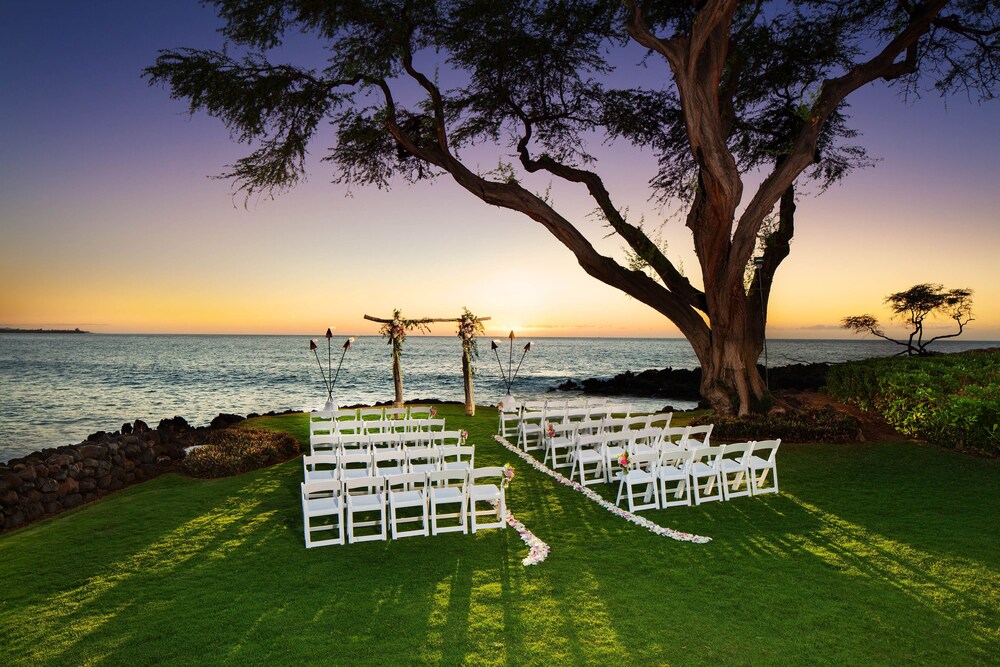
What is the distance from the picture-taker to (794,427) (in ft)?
38.3

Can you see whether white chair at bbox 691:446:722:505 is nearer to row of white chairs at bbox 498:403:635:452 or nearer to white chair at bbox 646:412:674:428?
white chair at bbox 646:412:674:428

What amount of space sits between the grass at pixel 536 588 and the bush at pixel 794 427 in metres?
3.49

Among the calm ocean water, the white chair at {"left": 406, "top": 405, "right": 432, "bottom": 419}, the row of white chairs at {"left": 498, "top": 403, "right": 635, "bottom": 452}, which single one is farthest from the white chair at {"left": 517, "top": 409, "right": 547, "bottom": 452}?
→ the calm ocean water

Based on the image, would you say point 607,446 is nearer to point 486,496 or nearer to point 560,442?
point 560,442

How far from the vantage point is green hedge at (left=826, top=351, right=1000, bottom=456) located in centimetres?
973

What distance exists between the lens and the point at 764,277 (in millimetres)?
14234

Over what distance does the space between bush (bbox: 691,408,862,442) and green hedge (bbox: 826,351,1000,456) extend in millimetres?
954

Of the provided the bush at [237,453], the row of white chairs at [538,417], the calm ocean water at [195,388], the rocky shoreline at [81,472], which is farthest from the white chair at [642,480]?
the calm ocean water at [195,388]

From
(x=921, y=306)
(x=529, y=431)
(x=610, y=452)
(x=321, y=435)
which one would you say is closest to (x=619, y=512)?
(x=610, y=452)

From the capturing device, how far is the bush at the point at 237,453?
32.4ft

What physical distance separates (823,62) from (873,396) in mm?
8235

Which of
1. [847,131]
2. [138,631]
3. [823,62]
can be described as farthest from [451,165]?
[138,631]

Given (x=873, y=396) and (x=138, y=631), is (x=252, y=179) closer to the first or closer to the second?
(x=138, y=631)

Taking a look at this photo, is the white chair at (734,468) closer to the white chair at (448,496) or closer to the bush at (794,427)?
the white chair at (448,496)
